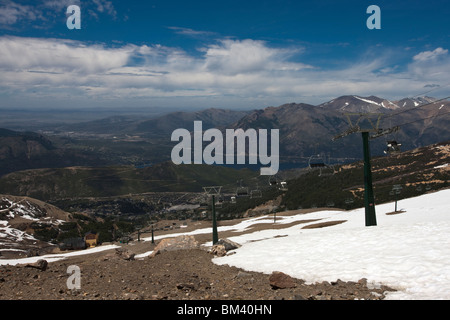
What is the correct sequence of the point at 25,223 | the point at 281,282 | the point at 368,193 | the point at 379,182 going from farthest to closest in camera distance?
the point at 379,182 → the point at 25,223 → the point at 368,193 → the point at 281,282

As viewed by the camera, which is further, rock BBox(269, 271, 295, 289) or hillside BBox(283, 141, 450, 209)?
hillside BBox(283, 141, 450, 209)

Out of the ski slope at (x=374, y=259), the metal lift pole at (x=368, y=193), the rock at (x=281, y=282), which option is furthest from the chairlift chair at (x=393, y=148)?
the rock at (x=281, y=282)

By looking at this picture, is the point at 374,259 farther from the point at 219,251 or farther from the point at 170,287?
the point at 219,251

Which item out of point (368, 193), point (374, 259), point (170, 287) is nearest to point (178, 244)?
point (170, 287)

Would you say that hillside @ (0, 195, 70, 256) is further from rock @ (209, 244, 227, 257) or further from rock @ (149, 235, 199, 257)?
rock @ (209, 244, 227, 257)

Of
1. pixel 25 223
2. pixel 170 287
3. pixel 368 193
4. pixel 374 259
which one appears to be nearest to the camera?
pixel 170 287

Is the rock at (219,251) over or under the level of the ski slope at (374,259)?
under

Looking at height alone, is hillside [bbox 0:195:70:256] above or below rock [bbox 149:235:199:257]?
below

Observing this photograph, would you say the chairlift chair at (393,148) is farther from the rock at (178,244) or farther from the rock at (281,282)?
the rock at (281,282)

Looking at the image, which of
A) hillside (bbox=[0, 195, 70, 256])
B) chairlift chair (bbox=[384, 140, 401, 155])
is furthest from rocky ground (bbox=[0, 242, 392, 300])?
hillside (bbox=[0, 195, 70, 256])

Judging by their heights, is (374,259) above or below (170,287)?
above

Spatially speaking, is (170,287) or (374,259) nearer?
(170,287)

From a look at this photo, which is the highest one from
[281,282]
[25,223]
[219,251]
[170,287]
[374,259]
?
[374,259]
